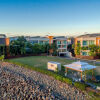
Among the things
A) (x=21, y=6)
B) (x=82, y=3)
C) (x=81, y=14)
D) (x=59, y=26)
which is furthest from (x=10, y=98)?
(x=59, y=26)

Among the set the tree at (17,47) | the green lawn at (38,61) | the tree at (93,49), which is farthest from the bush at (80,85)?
the tree at (17,47)

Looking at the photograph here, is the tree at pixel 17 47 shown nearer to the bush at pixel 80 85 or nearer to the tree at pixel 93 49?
the tree at pixel 93 49

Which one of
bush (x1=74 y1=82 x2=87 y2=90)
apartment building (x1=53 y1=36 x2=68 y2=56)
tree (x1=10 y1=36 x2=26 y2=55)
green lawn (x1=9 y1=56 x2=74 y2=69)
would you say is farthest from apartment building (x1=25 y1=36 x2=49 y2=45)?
bush (x1=74 y1=82 x2=87 y2=90)

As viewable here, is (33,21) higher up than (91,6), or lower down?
lower down

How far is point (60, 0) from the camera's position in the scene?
21.2 metres

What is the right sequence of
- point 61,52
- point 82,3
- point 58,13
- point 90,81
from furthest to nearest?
point 61,52
point 58,13
point 82,3
point 90,81

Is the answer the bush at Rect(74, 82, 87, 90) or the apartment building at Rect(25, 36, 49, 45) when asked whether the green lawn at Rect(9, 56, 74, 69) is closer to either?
the bush at Rect(74, 82, 87, 90)

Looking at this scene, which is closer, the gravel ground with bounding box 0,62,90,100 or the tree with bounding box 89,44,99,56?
the gravel ground with bounding box 0,62,90,100

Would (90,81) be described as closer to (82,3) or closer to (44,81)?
(44,81)

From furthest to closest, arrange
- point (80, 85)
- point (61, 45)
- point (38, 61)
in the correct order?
1. point (61, 45)
2. point (38, 61)
3. point (80, 85)

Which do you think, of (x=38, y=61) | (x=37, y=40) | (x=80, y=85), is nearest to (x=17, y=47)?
(x=37, y=40)

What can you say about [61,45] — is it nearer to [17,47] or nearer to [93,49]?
[93,49]

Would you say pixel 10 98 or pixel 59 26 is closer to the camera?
pixel 10 98

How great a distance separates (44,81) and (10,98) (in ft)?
14.0
